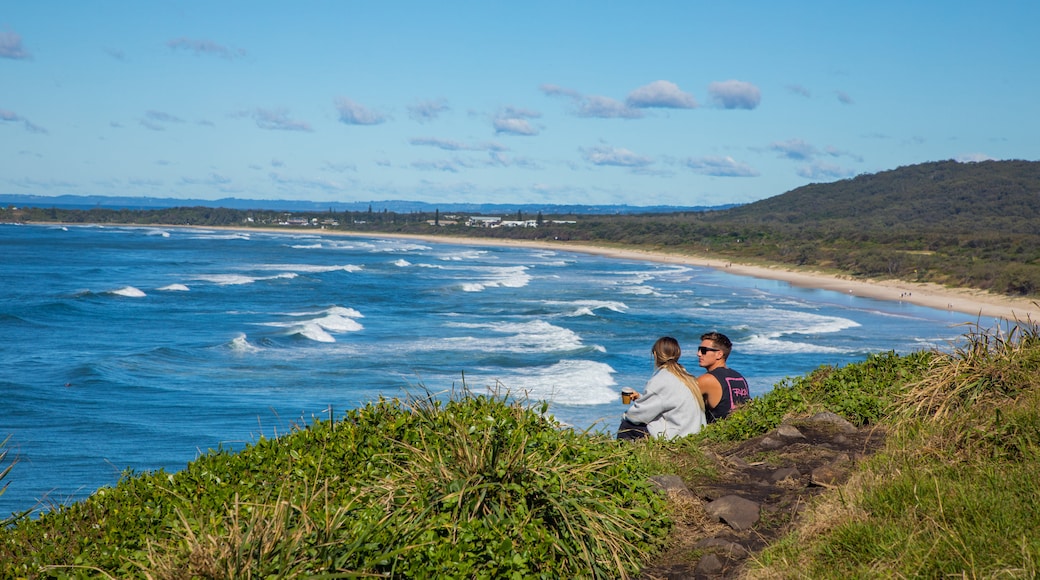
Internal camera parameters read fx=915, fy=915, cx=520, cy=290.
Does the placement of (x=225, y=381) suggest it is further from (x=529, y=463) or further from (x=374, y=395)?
(x=529, y=463)

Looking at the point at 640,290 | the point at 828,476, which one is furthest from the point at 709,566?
the point at 640,290

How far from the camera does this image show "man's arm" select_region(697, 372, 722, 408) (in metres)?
7.49

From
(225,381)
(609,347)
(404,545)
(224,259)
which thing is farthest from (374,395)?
(224,259)

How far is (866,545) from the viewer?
3992 mm

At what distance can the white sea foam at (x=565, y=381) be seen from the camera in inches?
835

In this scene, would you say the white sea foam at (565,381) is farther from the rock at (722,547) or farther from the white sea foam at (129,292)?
the white sea foam at (129,292)

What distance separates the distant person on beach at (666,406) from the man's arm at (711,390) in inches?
21.5

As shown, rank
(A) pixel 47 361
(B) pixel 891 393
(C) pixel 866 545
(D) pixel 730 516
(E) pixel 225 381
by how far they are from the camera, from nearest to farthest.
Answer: (C) pixel 866 545 → (D) pixel 730 516 → (B) pixel 891 393 → (E) pixel 225 381 → (A) pixel 47 361

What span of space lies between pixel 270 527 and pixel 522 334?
28.8 meters

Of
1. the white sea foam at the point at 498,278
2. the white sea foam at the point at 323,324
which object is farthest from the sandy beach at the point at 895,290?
the white sea foam at the point at 323,324

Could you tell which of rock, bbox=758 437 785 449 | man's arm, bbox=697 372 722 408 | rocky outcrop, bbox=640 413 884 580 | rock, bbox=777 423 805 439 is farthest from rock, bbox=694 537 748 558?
man's arm, bbox=697 372 722 408

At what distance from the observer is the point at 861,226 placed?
12812 centimetres

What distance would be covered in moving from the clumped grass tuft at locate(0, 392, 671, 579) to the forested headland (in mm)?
48212

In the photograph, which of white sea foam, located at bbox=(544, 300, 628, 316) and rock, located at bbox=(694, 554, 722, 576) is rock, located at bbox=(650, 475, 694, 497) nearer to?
rock, located at bbox=(694, 554, 722, 576)
